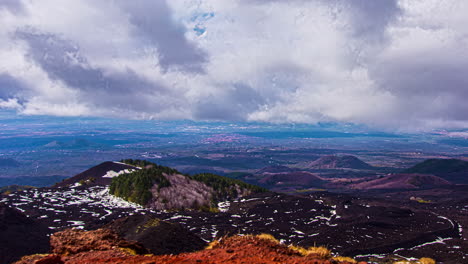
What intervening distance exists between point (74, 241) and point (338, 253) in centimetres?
4071

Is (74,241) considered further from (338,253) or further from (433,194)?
(433,194)

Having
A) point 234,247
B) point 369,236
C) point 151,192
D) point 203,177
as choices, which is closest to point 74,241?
point 234,247

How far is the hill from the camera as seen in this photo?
90056mm

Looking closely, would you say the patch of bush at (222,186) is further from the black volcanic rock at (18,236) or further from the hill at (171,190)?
the black volcanic rock at (18,236)

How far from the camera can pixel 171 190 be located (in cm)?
9631

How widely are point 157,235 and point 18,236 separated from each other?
22.2 metres

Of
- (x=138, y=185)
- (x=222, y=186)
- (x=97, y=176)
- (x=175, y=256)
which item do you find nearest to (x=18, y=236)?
(x=175, y=256)

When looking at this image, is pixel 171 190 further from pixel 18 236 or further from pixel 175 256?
pixel 175 256

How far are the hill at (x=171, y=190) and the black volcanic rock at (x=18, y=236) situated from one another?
37.0m

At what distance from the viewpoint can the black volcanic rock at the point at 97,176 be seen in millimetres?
111000

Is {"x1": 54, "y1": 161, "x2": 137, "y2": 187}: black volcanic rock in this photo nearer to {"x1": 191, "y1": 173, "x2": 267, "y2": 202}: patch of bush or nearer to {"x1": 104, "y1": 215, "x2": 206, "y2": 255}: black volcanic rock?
{"x1": 191, "y1": 173, "x2": 267, "y2": 202}: patch of bush

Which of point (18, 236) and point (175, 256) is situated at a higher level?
point (175, 256)

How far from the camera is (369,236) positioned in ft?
208

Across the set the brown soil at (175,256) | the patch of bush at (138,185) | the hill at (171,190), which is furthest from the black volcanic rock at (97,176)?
the brown soil at (175,256)
